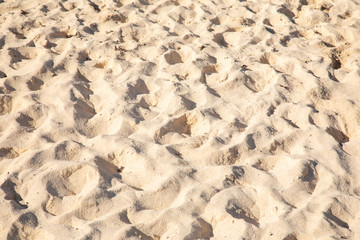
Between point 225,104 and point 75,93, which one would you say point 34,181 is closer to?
point 75,93

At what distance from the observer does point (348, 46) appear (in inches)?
145

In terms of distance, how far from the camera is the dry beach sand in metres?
2.17

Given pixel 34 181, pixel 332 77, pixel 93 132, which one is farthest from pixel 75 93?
pixel 332 77

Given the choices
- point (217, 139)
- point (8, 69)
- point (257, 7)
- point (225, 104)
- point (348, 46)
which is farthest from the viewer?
point (257, 7)

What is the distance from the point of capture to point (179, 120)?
2.86 m

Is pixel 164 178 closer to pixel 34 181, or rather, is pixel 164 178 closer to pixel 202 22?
pixel 34 181

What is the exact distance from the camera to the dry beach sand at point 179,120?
217 cm

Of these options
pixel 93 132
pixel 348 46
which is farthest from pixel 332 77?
pixel 93 132

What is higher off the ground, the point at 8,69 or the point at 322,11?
the point at 322,11

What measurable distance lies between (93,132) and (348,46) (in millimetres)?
2369

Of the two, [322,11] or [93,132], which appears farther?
[322,11]

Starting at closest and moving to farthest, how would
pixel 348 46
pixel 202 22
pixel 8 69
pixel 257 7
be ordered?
pixel 8 69 → pixel 348 46 → pixel 202 22 → pixel 257 7

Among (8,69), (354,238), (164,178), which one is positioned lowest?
(8,69)

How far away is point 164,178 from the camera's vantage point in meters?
2.38
